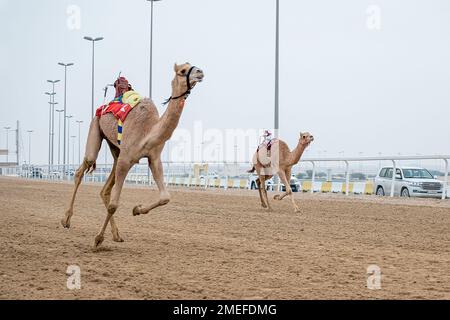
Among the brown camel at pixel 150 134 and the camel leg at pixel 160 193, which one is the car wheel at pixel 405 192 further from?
the camel leg at pixel 160 193

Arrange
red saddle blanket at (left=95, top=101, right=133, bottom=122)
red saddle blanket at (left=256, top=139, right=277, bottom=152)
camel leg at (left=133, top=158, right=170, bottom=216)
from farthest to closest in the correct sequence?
red saddle blanket at (left=256, top=139, right=277, bottom=152) → red saddle blanket at (left=95, top=101, right=133, bottom=122) → camel leg at (left=133, top=158, right=170, bottom=216)

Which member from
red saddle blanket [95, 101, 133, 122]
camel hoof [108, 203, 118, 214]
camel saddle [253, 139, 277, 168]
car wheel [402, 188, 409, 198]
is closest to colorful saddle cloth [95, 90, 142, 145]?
red saddle blanket [95, 101, 133, 122]

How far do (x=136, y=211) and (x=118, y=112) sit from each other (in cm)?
152

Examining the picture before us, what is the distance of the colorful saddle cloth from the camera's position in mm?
9812

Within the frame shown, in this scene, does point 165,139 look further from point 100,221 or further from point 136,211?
point 100,221

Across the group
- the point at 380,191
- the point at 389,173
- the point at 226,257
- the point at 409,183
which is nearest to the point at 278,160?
the point at 409,183

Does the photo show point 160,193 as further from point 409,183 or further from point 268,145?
point 409,183

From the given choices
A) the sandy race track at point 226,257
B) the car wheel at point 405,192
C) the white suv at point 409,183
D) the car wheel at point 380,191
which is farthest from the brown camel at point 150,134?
the car wheel at point 380,191

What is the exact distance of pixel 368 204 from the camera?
21750 mm

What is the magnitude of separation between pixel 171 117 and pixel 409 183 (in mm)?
18071

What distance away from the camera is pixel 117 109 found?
32.9 ft

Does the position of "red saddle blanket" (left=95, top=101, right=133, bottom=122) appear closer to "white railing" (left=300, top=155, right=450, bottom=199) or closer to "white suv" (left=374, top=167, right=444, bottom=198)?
"white railing" (left=300, top=155, right=450, bottom=199)

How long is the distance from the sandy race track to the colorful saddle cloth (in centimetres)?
176

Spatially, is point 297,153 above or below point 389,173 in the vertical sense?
above
